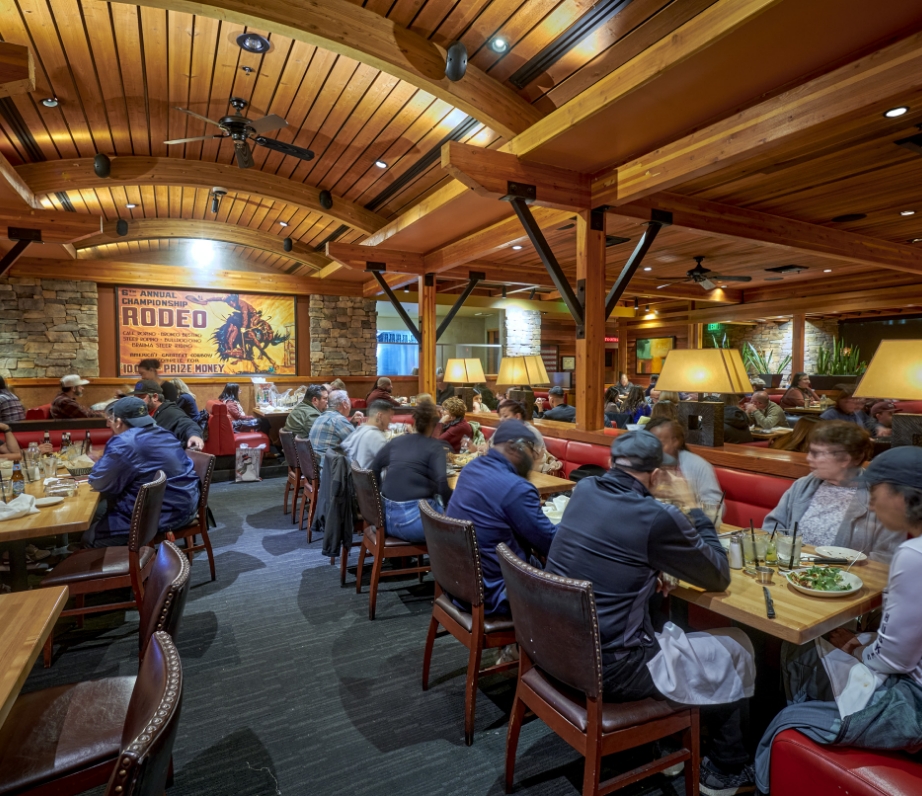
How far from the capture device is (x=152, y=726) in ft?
3.35

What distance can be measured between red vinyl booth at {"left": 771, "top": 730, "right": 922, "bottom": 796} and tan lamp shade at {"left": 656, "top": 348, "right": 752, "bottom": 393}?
6.29ft

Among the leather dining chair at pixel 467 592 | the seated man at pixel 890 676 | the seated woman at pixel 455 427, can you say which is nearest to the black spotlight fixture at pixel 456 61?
the seated woman at pixel 455 427

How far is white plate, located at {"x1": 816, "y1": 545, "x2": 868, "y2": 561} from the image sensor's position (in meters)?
2.19

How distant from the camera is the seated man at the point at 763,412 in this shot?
698cm

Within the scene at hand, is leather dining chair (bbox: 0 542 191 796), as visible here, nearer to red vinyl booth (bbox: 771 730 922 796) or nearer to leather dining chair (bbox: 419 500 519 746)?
leather dining chair (bbox: 419 500 519 746)

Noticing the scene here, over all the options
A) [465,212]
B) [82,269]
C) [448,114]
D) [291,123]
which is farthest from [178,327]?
[448,114]

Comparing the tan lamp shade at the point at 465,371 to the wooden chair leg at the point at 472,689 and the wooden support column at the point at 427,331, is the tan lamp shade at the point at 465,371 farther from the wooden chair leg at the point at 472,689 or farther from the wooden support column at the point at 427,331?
the wooden chair leg at the point at 472,689

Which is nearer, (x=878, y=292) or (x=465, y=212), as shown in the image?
(x=465, y=212)

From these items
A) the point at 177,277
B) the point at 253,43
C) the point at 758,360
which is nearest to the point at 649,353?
the point at 758,360

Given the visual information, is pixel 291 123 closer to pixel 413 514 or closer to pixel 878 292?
pixel 413 514

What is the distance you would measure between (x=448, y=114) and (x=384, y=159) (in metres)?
1.28

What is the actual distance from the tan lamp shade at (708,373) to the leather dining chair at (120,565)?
2.97 metres

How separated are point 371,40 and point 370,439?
9.23ft

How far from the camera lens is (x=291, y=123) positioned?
5.45m
